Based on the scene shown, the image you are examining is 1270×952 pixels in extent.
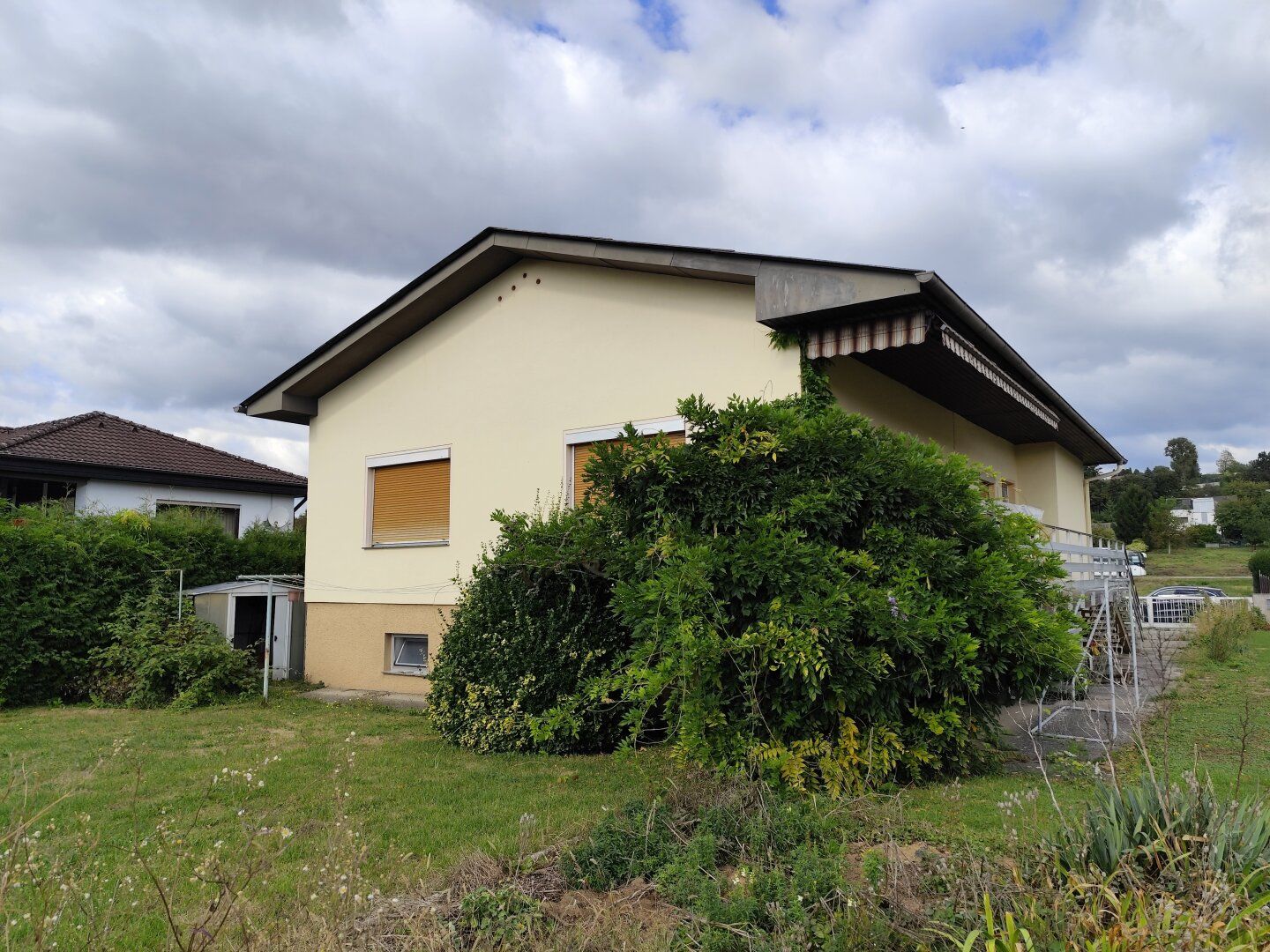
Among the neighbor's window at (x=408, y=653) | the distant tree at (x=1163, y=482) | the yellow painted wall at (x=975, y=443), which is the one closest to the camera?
the yellow painted wall at (x=975, y=443)

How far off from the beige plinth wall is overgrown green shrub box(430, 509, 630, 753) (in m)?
3.14

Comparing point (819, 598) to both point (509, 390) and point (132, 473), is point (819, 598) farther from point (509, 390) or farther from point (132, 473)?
point (132, 473)

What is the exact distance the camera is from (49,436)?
19625 mm

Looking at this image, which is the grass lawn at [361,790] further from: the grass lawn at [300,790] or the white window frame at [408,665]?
the white window frame at [408,665]

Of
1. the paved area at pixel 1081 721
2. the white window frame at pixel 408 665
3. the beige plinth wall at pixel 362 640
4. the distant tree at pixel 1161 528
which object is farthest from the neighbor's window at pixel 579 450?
the distant tree at pixel 1161 528

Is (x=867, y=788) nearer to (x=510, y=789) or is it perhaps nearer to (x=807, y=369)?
(x=510, y=789)

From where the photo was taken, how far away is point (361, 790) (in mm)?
6621

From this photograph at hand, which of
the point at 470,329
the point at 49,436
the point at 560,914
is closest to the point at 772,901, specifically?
the point at 560,914

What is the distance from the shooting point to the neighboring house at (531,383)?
8.84 m

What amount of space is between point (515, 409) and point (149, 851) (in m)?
7.22

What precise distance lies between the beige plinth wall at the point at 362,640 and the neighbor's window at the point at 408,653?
10 cm

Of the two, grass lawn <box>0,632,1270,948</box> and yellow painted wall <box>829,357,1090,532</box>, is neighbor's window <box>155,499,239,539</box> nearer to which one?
grass lawn <box>0,632,1270,948</box>

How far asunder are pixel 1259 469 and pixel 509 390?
126310 mm

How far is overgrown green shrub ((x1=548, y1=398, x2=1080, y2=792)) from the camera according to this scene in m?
5.73
